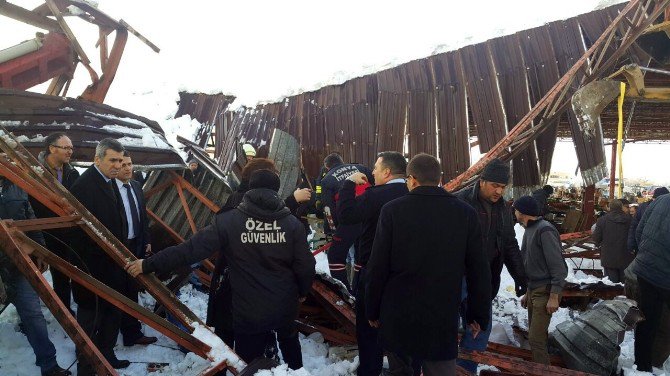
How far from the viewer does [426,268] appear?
234cm

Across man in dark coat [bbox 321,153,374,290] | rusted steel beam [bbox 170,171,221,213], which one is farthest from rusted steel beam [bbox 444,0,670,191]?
rusted steel beam [bbox 170,171,221,213]

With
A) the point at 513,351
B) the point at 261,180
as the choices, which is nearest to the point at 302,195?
the point at 261,180

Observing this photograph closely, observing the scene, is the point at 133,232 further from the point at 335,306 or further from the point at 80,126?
the point at 335,306

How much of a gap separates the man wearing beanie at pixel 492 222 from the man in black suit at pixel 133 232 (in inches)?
115

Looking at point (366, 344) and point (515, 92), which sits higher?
point (515, 92)

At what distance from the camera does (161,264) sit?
8.78 ft

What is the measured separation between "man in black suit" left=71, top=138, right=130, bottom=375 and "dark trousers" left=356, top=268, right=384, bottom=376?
6.25 feet

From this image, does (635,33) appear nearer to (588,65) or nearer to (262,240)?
(588,65)

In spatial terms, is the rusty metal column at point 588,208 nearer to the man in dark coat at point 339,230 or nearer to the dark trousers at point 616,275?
the dark trousers at point 616,275

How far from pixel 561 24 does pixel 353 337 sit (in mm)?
7391

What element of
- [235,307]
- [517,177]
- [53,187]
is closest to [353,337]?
[235,307]

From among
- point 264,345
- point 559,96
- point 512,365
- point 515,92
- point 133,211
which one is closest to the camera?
point 264,345

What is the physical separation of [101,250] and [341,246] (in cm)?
253

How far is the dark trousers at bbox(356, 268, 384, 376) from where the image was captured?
3.17 m
